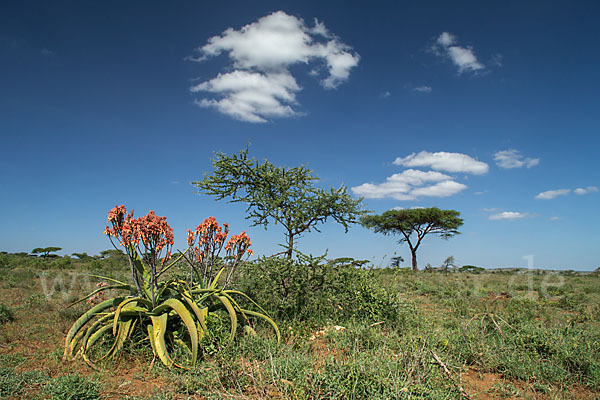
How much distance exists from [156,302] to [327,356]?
251 cm

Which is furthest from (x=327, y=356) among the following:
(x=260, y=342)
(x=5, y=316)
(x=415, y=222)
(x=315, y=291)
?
(x=415, y=222)

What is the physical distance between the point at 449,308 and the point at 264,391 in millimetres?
7239

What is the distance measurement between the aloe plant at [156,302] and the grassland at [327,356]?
0.78 ft

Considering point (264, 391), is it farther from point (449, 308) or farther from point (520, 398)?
point (449, 308)

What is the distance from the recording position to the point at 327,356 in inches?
199

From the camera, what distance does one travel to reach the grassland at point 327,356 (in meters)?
3.71

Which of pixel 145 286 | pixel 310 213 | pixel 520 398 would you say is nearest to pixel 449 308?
pixel 310 213

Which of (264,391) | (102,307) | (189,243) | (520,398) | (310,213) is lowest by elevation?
(520,398)

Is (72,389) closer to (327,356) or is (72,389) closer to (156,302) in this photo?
(156,302)

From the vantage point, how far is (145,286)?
17.6ft

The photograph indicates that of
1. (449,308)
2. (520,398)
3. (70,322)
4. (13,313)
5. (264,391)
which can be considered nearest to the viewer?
(264,391)

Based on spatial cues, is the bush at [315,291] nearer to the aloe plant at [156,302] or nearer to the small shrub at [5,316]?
the aloe plant at [156,302]

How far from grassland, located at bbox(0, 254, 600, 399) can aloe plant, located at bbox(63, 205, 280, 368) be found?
0.78 ft

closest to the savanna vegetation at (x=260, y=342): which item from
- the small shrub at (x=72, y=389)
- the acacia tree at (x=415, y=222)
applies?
the small shrub at (x=72, y=389)
